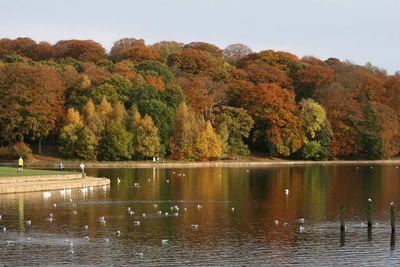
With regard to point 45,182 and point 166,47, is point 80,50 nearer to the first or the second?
point 166,47

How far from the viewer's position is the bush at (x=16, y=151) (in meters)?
102

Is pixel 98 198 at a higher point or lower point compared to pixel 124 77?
lower

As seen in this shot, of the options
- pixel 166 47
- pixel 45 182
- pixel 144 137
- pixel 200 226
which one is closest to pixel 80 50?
pixel 166 47

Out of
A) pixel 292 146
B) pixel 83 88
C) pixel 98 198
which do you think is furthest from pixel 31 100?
pixel 98 198

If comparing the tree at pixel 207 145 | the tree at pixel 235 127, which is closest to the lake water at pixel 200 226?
the tree at pixel 207 145

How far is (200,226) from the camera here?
4638cm

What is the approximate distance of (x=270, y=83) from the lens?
128375 millimetres

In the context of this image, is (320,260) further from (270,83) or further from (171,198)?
(270,83)

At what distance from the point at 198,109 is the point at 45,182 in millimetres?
56496

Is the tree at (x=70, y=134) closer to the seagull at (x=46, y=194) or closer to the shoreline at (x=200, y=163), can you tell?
the shoreline at (x=200, y=163)

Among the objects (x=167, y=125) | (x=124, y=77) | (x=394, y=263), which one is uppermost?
(x=124, y=77)

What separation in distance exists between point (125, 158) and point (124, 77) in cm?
1536

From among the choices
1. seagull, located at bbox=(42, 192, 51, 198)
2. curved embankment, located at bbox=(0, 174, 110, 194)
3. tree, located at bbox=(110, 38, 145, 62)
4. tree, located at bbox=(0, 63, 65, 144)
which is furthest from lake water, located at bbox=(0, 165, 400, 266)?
tree, located at bbox=(110, 38, 145, 62)

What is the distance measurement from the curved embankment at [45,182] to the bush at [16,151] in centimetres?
3310
